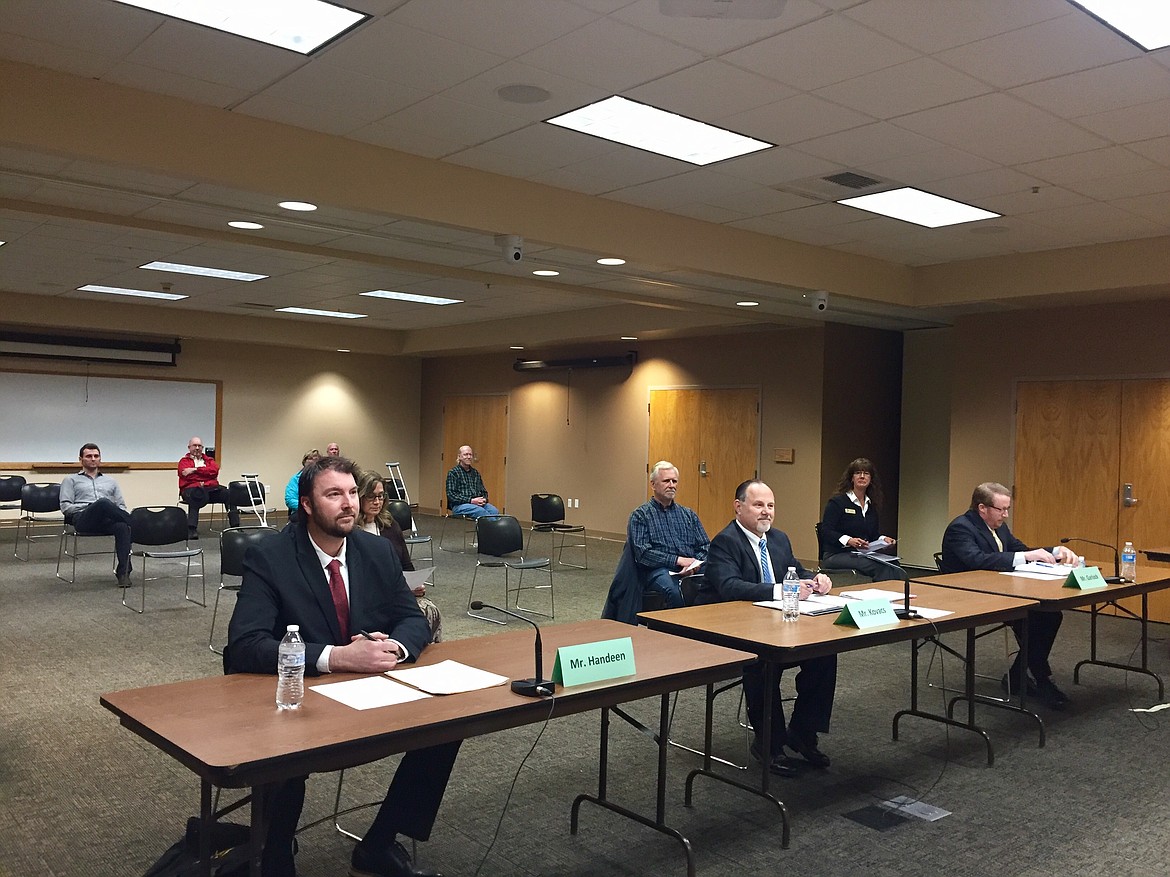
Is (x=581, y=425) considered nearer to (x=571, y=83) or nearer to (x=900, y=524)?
(x=900, y=524)

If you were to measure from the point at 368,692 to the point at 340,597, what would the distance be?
46 centimetres

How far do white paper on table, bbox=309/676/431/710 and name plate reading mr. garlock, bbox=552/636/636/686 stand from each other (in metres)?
0.40

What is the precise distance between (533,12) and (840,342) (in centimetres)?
745

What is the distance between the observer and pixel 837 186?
583 cm

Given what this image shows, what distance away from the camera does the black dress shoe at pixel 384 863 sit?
112 inches

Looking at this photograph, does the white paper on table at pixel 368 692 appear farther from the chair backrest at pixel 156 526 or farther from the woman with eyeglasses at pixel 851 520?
the chair backrest at pixel 156 526

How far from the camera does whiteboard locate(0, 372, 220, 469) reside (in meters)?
12.3

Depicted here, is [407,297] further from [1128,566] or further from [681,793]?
[681,793]

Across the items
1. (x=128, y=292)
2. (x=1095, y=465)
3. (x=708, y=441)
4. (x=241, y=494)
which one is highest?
(x=128, y=292)

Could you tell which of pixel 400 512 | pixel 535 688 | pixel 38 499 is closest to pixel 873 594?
pixel 535 688

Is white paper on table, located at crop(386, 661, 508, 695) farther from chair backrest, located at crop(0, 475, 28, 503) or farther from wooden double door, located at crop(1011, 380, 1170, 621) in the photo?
chair backrest, located at crop(0, 475, 28, 503)

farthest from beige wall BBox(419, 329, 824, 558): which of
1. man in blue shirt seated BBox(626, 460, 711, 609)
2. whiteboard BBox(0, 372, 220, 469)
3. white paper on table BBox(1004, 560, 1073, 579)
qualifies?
man in blue shirt seated BBox(626, 460, 711, 609)

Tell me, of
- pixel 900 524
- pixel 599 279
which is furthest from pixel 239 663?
pixel 900 524

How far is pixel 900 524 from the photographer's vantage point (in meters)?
10.8
